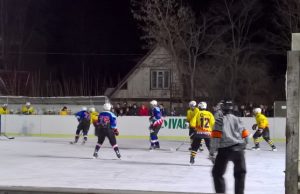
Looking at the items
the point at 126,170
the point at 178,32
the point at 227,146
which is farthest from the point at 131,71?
the point at 227,146

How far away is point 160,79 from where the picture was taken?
35.9 metres

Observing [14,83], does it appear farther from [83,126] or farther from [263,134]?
[263,134]

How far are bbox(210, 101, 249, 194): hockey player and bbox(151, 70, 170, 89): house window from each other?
90.7 feet

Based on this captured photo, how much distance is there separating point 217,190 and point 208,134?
5.54 meters

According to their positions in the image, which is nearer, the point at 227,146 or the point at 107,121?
the point at 227,146

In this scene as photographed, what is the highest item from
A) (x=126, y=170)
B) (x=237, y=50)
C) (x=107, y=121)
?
(x=237, y=50)

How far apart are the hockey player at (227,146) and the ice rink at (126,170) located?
138cm

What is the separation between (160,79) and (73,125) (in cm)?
1305

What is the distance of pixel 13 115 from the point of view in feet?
78.3

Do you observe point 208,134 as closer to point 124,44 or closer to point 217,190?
point 217,190

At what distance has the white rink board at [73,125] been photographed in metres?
22.7

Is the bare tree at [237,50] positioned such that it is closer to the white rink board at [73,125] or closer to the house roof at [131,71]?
the house roof at [131,71]

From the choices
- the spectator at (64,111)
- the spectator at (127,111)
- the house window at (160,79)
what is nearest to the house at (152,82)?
the house window at (160,79)

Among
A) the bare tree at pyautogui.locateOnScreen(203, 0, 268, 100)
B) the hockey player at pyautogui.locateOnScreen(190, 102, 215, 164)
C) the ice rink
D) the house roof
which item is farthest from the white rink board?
the house roof
